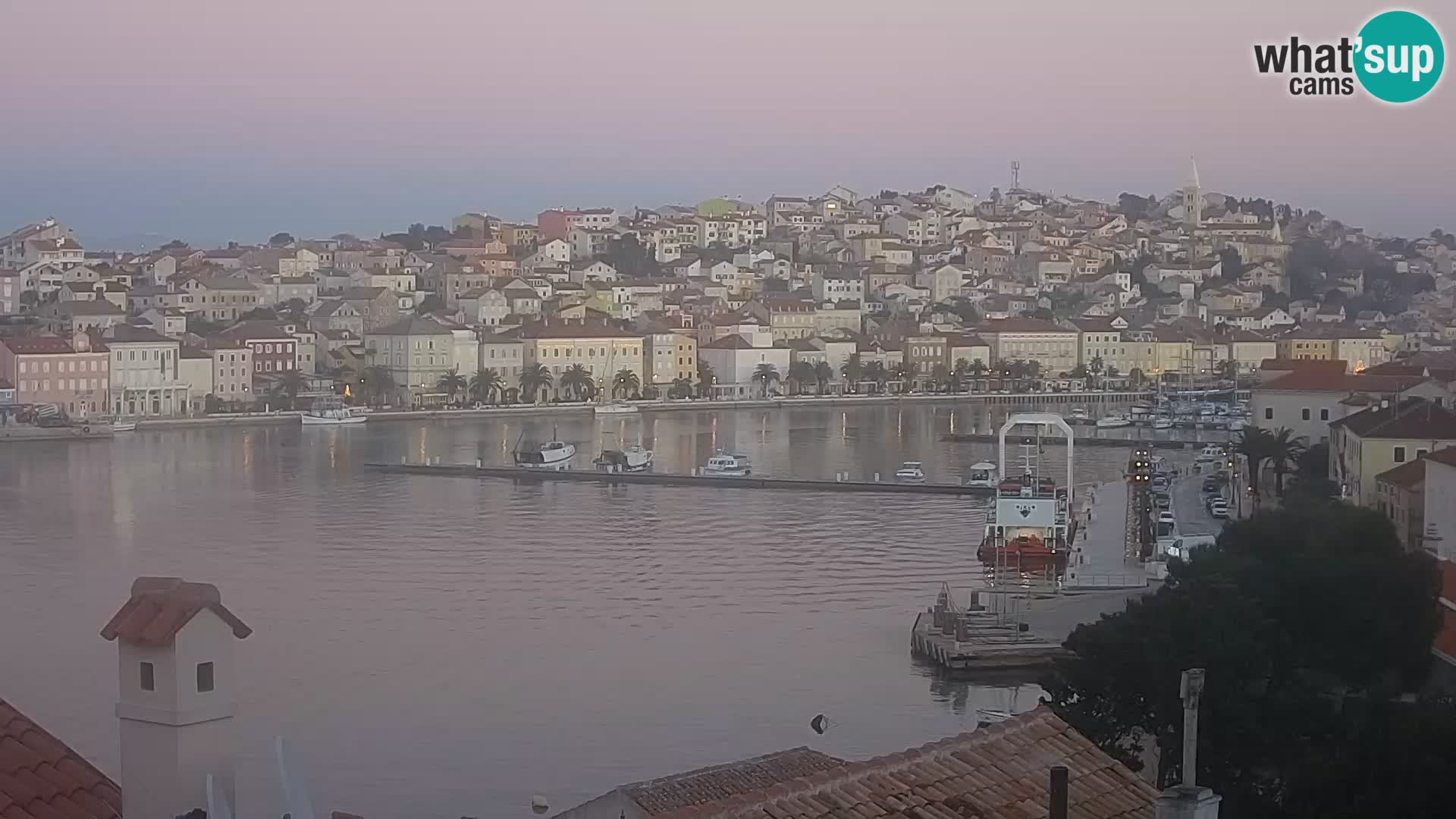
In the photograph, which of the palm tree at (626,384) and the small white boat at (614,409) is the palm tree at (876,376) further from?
the small white boat at (614,409)

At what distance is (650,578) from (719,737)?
3.00 m

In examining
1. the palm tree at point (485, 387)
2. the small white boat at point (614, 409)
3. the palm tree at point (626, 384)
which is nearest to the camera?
the small white boat at point (614, 409)

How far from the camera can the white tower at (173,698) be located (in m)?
1.39

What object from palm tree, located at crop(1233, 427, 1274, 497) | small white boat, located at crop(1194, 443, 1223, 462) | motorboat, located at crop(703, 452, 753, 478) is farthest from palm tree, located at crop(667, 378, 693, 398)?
palm tree, located at crop(1233, 427, 1274, 497)

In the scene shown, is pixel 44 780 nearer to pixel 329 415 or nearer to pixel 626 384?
pixel 329 415

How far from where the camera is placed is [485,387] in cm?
1980

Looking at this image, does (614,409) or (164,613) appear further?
(614,409)

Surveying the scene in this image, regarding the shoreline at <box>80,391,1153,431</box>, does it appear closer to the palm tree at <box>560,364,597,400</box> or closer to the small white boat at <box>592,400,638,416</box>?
the small white boat at <box>592,400,638,416</box>

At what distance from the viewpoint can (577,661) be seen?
609 cm

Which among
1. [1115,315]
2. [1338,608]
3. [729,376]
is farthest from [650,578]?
[1115,315]

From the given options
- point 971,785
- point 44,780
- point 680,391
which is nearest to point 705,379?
point 680,391

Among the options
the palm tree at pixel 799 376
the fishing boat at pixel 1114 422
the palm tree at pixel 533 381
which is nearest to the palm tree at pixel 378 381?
the palm tree at pixel 533 381

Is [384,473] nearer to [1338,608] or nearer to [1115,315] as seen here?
[1338,608]

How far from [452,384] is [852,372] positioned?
4.65m
